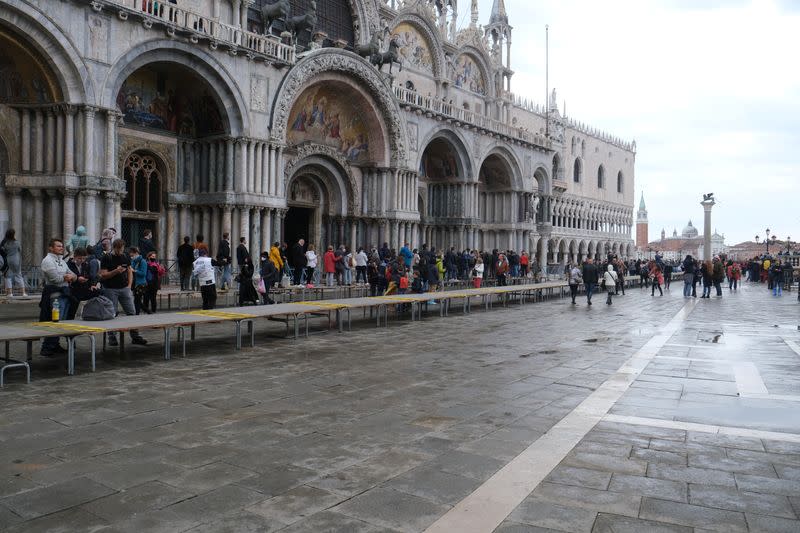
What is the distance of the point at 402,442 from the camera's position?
5496 mm

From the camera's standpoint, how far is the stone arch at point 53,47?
15.3m

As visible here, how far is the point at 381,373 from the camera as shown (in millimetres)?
8547

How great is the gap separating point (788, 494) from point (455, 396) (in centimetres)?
356

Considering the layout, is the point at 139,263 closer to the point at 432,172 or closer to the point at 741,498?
the point at 741,498

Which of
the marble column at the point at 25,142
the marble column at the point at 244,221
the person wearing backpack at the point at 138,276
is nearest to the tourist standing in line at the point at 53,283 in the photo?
the person wearing backpack at the point at 138,276

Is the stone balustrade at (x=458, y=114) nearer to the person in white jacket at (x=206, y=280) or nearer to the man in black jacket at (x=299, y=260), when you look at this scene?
the man in black jacket at (x=299, y=260)

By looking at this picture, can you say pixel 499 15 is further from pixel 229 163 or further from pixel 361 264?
pixel 229 163

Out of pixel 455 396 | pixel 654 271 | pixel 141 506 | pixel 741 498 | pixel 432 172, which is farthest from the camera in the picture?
pixel 432 172

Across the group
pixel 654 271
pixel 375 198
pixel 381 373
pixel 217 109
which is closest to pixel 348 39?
pixel 375 198

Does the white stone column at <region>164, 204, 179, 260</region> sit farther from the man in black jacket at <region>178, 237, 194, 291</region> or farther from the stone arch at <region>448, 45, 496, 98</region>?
the stone arch at <region>448, 45, 496, 98</region>

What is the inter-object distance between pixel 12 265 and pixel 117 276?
7092 millimetres

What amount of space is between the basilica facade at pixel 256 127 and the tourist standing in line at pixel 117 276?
782 centimetres

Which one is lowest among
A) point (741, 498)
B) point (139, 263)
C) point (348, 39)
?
point (741, 498)

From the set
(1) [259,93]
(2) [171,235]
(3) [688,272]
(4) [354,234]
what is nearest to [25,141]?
(2) [171,235]
